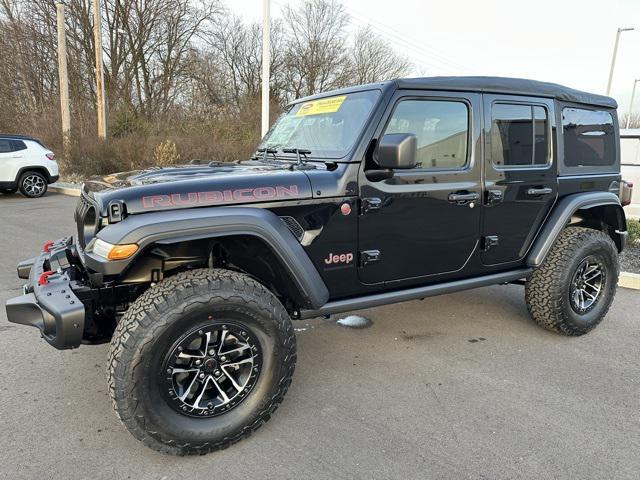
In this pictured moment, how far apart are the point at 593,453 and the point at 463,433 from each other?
0.66 m

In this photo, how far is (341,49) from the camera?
30.6 metres

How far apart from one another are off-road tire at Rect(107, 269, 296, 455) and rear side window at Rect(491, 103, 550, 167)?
2059 mm

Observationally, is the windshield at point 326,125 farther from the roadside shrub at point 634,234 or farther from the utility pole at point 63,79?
the utility pole at point 63,79

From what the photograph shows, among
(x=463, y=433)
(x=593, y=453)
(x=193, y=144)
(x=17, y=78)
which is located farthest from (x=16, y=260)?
(x=17, y=78)

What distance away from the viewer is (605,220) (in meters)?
4.10

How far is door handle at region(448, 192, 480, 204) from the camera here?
10.1 feet

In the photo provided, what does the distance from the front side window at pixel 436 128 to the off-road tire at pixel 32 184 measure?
11.5 meters

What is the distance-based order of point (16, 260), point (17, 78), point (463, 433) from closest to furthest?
point (463, 433)
point (16, 260)
point (17, 78)

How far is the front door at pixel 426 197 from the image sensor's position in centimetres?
284

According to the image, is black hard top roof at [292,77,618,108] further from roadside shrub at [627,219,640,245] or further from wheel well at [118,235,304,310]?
roadside shrub at [627,219,640,245]

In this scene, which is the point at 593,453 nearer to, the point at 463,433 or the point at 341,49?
the point at 463,433

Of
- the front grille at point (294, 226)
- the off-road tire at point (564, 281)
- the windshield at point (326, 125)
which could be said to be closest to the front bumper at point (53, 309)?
the front grille at point (294, 226)

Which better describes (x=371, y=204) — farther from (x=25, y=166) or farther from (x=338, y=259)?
(x=25, y=166)

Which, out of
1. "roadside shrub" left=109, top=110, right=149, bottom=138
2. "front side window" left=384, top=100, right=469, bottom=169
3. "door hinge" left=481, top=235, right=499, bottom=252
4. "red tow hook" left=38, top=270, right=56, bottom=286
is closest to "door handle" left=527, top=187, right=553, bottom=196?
"door hinge" left=481, top=235, right=499, bottom=252
